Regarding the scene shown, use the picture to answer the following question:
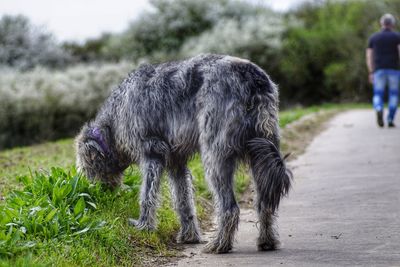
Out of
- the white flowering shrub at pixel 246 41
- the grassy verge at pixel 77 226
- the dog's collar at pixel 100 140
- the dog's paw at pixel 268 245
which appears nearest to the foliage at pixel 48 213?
the grassy verge at pixel 77 226

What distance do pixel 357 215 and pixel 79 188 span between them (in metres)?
3.01

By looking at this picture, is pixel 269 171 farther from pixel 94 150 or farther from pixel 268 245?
pixel 94 150

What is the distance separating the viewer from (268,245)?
648 cm

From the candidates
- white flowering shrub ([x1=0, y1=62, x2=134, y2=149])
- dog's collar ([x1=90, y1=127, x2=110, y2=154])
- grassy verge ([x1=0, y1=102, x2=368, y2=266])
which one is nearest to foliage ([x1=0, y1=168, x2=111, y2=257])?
grassy verge ([x1=0, y1=102, x2=368, y2=266])

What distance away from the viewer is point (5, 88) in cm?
2119

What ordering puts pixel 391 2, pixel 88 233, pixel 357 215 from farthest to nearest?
1. pixel 391 2
2. pixel 357 215
3. pixel 88 233

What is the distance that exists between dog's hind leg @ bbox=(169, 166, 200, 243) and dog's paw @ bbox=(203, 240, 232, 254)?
650mm

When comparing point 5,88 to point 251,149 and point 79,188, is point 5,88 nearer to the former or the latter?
point 79,188

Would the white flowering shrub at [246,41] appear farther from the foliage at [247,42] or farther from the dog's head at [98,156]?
the dog's head at [98,156]

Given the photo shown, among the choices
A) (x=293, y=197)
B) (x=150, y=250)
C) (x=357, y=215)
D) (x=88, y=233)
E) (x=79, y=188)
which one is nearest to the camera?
(x=88, y=233)

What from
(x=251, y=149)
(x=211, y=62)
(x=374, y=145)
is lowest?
(x=374, y=145)

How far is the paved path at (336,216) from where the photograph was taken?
611 centimetres

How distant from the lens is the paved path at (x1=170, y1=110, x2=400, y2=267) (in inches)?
241

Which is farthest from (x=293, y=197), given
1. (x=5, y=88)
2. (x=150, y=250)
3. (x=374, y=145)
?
(x=5, y=88)
